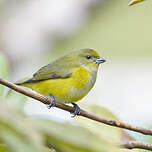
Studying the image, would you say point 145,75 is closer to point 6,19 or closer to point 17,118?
point 6,19

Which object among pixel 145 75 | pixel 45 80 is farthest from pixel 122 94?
pixel 45 80

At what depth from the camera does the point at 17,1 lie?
15.7 feet

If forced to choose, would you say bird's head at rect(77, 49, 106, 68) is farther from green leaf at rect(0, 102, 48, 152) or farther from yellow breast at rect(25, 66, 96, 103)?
green leaf at rect(0, 102, 48, 152)

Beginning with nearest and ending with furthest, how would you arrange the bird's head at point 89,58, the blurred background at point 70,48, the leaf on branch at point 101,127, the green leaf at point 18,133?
1. the green leaf at point 18,133
2. the leaf on branch at point 101,127
3. the bird's head at point 89,58
4. the blurred background at point 70,48

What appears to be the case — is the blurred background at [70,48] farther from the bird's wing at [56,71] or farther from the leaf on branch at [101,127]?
the leaf on branch at [101,127]

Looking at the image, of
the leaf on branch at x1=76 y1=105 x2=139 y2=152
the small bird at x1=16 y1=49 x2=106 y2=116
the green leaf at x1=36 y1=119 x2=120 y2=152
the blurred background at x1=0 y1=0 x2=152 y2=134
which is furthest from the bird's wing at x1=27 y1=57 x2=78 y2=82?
the green leaf at x1=36 y1=119 x2=120 y2=152

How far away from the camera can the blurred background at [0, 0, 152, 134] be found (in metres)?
4.56

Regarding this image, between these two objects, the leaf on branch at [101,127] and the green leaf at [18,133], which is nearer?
the green leaf at [18,133]

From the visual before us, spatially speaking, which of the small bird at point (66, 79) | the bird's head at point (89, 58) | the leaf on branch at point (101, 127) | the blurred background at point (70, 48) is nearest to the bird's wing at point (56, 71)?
the small bird at point (66, 79)

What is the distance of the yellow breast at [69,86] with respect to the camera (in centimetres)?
204

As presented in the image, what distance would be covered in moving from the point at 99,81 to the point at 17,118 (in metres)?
5.65

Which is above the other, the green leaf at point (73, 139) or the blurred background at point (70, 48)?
the green leaf at point (73, 139)

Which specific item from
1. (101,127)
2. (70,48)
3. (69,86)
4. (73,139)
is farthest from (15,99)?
(70,48)

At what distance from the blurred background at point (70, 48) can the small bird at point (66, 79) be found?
552 millimetres
